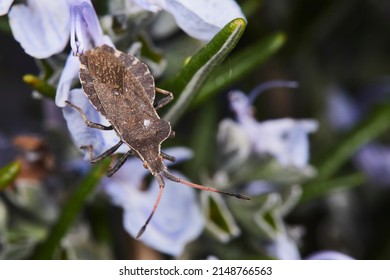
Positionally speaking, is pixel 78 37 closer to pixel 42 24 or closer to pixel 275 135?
pixel 42 24

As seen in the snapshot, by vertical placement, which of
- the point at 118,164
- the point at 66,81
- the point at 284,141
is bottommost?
the point at 284,141

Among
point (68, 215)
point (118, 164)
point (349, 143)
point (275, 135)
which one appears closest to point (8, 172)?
point (68, 215)

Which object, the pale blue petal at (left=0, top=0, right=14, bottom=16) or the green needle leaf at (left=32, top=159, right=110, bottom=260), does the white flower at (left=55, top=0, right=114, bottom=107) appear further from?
the green needle leaf at (left=32, top=159, right=110, bottom=260)

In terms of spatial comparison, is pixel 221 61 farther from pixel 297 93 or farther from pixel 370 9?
pixel 370 9

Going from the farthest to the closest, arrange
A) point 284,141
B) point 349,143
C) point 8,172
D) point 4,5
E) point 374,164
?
point 374,164 → point 349,143 → point 284,141 → point 8,172 → point 4,5

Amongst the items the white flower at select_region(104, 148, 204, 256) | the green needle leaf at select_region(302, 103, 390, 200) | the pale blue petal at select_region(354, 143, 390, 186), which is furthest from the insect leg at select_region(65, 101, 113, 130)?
the pale blue petal at select_region(354, 143, 390, 186)

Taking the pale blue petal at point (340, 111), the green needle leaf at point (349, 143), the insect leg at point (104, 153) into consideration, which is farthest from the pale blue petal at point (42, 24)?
the pale blue petal at point (340, 111)
